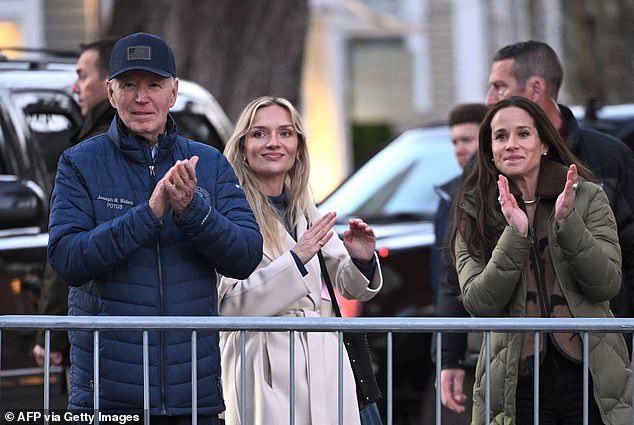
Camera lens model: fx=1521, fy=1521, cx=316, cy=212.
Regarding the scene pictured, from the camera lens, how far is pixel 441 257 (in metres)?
6.71

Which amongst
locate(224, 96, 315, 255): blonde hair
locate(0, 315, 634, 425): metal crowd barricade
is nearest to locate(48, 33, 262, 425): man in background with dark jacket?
locate(0, 315, 634, 425): metal crowd barricade

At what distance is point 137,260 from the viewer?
15.4ft

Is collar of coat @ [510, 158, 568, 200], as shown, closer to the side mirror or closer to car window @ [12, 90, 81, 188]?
the side mirror

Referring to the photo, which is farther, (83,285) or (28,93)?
(28,93)

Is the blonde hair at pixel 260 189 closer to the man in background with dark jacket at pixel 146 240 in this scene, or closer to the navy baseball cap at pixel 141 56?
the man in background with dark jacket at pixel 146 240

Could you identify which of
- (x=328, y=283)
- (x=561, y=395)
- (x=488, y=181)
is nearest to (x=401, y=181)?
(x=488, y=181)

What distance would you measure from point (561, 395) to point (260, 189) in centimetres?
130

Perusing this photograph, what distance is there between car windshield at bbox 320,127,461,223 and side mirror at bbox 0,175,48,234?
7.34 ft

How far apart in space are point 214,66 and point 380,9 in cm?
1911

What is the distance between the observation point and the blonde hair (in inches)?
212

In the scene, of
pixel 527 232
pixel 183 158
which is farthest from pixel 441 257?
pixel 183 158

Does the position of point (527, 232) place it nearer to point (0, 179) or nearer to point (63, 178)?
point (63, 178)

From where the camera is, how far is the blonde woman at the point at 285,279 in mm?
5148

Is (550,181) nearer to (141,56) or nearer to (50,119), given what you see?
(141,56)
